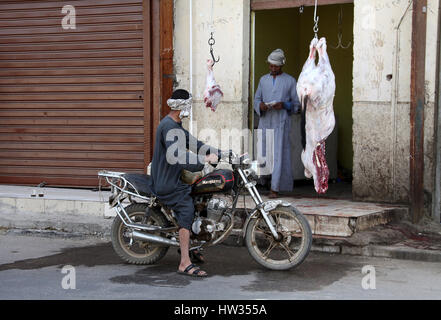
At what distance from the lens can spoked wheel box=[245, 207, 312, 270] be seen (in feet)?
20.9

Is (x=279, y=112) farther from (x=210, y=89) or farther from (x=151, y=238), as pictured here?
(x=151, y=238)

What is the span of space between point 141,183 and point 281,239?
147 cm

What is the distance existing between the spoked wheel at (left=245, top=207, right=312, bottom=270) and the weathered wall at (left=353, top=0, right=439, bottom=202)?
2.63 m

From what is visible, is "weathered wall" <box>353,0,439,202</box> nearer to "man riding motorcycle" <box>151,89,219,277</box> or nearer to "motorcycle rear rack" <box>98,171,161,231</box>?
"man riding motorcycle" <box>151,89,219,277</box>

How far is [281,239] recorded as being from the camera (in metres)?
6.46

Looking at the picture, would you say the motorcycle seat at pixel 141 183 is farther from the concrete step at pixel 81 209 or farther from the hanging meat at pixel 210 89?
the hanging meat at pixel 210 89

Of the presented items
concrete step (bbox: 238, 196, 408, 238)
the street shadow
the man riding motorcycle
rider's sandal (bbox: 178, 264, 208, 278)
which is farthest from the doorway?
rider's sandal (bbox: 178, 264, 208, 278)

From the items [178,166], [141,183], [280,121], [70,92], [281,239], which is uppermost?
[70,92]

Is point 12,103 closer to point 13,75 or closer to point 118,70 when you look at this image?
point 13,75

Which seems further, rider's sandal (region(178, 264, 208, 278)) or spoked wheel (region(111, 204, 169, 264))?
spoked wheel (region(111, 204, 169, 264))

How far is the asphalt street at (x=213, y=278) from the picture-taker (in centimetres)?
564

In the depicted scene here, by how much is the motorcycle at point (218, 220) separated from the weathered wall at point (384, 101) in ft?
8.61

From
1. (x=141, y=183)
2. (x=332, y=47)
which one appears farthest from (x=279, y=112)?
(x=332, y=47)

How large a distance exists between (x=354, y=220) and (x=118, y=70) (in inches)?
175
